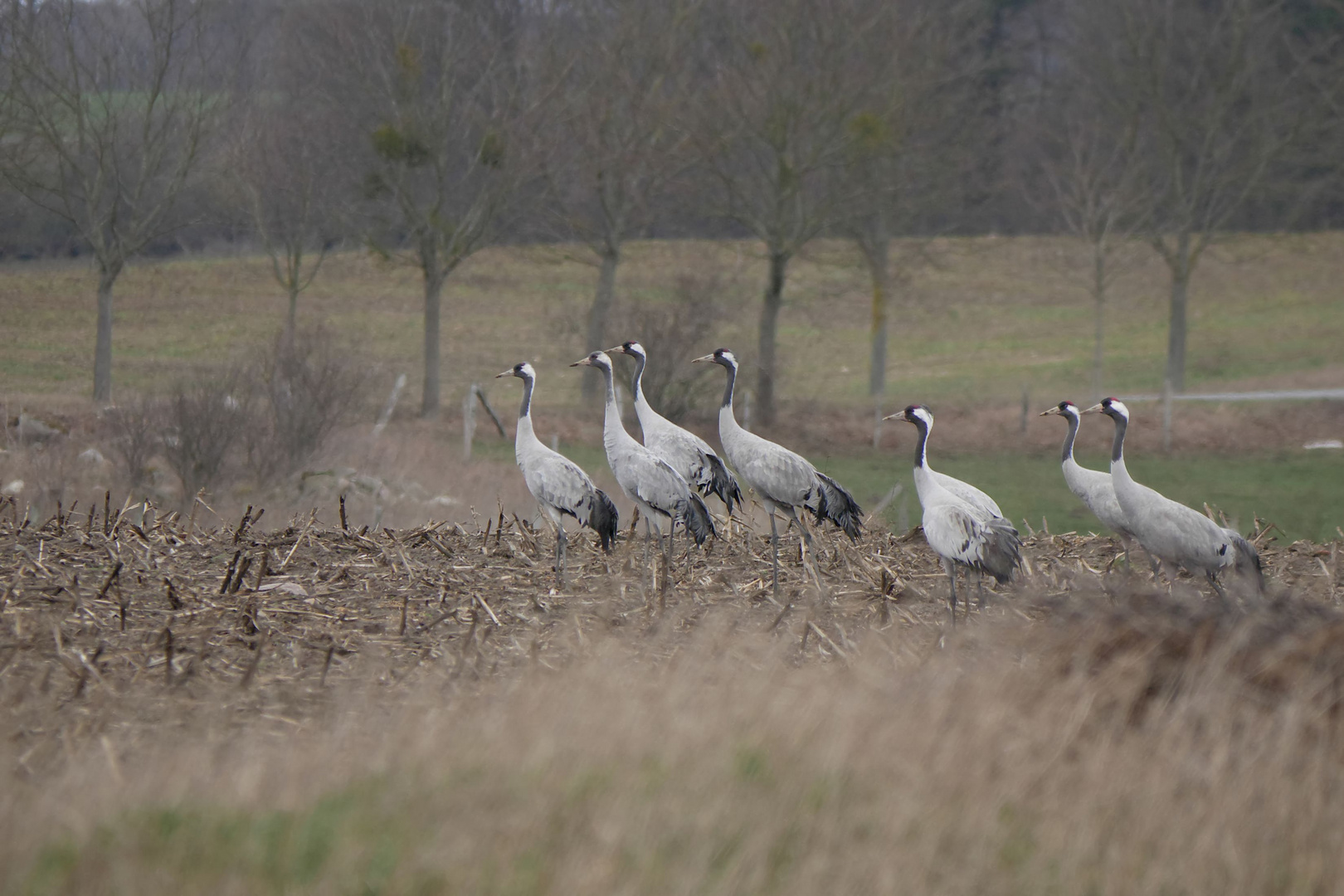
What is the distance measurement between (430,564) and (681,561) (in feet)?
4.42

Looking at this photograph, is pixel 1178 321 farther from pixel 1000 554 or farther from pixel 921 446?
pixel 1000 554

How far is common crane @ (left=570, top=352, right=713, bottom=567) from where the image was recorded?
735 cm

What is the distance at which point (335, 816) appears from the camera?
127 inches

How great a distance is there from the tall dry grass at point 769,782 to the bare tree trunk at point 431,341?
17.0 meters

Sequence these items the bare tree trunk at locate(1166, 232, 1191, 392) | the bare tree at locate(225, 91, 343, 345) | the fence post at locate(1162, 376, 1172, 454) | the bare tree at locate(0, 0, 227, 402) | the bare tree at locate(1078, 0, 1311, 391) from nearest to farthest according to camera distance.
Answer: the bare tree at locate(0, 0, 227, 402)
the bare tree at locate(225, 91, 343, 345)
the fence post at locate(1162, 376, 1172, 454)
the bare tree at locate(1078, 0, 1311, 391)
the bare tree trunk at locate(1166, 232, 1191, 392)

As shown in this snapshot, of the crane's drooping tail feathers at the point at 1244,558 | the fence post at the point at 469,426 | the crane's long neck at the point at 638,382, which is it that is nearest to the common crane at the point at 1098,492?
the crane's drooping tail feathers at the point at 1244,558

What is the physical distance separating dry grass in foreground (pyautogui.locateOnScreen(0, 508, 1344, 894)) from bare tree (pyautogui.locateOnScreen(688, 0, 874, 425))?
17798 mm

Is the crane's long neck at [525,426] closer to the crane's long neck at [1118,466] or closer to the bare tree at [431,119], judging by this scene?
the crane's long neck at [1118,466]

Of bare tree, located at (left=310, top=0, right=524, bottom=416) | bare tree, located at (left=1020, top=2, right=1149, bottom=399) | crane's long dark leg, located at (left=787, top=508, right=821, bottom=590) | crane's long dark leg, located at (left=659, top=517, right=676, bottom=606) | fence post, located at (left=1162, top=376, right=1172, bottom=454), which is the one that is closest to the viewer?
crane's long dark leg, located at (left=659, top=517, right=676, bottom=606)

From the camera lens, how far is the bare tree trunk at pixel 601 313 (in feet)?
73.8

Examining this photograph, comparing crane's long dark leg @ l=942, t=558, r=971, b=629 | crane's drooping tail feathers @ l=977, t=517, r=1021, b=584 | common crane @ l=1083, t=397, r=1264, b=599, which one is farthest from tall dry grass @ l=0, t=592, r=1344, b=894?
common crane @ l=1083, t=397, r=1264, b=599

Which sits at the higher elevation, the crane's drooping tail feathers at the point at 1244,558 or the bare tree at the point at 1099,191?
the bare tree at the point at 1099,191

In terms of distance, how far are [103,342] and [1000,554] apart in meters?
9.46

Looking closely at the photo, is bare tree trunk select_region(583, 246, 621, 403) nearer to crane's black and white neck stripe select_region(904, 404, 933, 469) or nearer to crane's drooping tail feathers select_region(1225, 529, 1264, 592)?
crane's black and white neck stripe select_region(904, 404, 933, 469)
